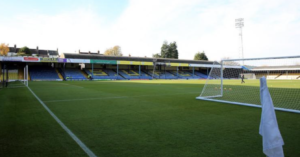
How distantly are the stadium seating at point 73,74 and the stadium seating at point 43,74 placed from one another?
179 centimetres

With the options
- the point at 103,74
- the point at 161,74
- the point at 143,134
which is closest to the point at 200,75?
the point at 161,74

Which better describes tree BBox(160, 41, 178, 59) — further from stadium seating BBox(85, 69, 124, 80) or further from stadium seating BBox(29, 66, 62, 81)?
stadium seating BBox(29, 66, 62, 81)

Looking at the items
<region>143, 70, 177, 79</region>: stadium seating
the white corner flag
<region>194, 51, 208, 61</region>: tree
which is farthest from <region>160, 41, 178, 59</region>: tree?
the white corner flag

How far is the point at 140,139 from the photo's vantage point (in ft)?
12.9

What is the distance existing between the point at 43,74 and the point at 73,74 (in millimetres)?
5834

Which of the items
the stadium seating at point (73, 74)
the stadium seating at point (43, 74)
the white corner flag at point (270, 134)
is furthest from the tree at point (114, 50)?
the white corner flag at point (270, 134)

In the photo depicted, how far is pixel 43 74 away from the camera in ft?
133

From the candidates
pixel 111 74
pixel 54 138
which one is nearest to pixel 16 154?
pixel 54 138

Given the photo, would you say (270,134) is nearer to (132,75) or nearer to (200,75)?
(132,75)

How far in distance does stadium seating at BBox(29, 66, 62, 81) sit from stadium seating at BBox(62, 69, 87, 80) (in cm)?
179

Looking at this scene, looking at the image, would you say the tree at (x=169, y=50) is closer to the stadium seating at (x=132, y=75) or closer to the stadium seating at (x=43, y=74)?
the stadium seating at (x=132, y=75)

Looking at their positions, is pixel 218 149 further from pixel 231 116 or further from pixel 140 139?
pixel 231 116

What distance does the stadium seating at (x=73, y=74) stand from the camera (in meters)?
41.1

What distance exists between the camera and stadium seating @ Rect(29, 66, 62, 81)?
39.0 m
